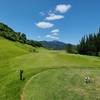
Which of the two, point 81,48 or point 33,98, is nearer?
point 33,98

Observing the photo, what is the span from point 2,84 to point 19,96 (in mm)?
7295

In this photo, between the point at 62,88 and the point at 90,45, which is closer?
the point at 62,88

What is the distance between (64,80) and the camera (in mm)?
29469

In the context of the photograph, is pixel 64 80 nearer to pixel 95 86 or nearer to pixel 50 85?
pixel 50 85

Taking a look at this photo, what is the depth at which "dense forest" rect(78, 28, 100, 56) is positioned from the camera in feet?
399

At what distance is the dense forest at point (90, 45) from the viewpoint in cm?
12150

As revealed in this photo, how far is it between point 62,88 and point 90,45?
105 metres

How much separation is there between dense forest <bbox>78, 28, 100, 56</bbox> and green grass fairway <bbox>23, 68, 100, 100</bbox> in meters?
89.4

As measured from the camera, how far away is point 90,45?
420 ft

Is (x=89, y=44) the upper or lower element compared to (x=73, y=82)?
upper

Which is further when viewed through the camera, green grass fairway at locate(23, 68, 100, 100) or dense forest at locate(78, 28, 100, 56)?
dense forest at locate(78, 28, 100, 56)

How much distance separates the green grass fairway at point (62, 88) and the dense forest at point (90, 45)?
8939 cm

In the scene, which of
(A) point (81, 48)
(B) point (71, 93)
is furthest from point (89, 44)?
(B) point (71, 93)

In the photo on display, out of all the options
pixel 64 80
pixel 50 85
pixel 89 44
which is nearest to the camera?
pixel 50 85
